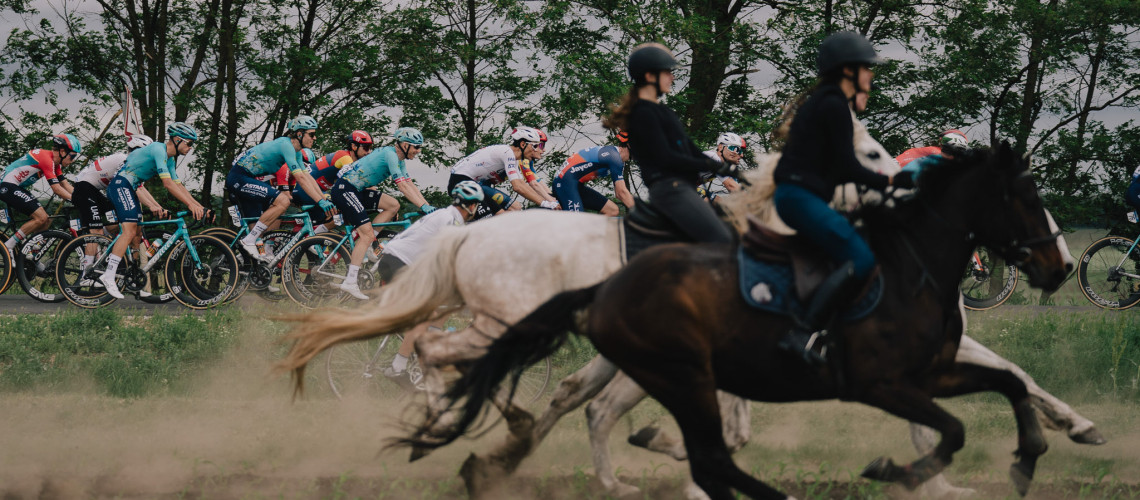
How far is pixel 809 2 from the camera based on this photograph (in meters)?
19.8

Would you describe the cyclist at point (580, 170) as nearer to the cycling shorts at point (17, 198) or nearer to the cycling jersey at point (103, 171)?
the cycling jersey at point (103, 171)

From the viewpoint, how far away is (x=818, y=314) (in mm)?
4332

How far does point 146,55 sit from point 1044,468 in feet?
57.6

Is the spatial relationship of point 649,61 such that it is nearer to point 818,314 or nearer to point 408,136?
point 818,314

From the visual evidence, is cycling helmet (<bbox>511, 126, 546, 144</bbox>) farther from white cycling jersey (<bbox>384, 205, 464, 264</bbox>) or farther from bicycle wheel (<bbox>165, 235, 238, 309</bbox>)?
white cycling jersey (<bbox>384, 205, 464, 264</bbox>)

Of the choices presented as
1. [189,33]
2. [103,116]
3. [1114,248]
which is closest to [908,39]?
[1114,248]

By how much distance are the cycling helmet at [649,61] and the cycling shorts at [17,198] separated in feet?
33.1

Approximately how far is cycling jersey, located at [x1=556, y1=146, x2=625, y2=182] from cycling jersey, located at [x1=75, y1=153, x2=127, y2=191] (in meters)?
5.21

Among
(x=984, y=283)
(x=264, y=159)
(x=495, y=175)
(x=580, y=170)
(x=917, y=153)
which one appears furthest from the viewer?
(x=984, y=283)

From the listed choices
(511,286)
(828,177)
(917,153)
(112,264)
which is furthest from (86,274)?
(828,177)

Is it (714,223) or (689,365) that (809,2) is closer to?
(714,223)

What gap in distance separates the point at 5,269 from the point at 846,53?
1160cm

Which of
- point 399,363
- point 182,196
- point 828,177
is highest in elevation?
point 828,177

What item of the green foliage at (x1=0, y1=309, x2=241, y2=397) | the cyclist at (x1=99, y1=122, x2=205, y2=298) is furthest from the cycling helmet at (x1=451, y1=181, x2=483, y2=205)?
the cyclist at (x1=99, y1=122, x2=205, y2=298)
